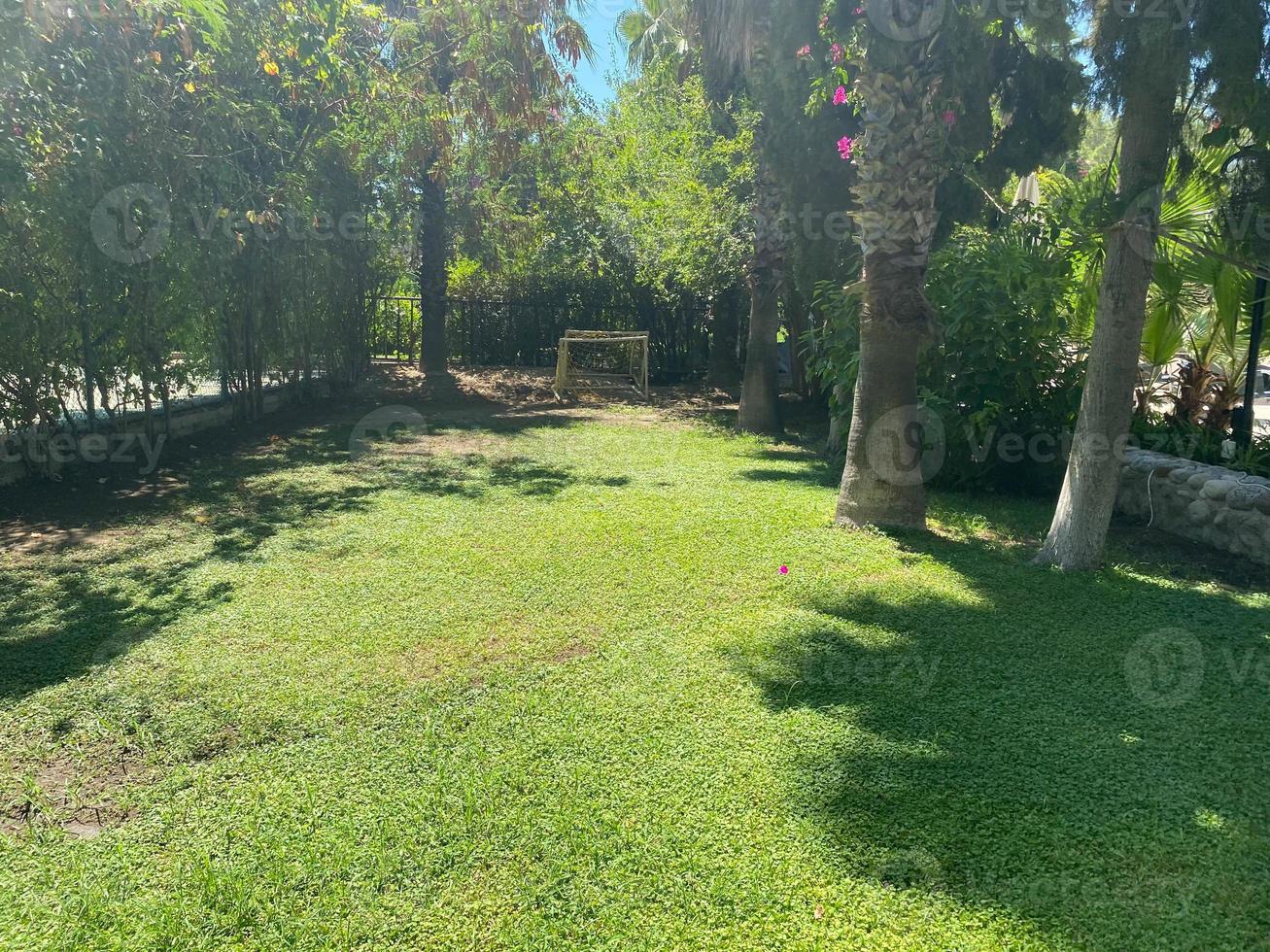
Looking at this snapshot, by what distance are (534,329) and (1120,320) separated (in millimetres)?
13992

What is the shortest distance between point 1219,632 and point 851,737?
8.02ft

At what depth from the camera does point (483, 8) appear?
12.4m

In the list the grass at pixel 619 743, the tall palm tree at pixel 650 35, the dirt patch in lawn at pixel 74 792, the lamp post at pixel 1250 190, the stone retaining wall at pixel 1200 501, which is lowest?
the dirt patch in lawn at pixel 74 792

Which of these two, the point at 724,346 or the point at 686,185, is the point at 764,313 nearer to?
the point at 686,185

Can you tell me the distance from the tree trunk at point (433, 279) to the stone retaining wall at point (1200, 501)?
12.3 metres

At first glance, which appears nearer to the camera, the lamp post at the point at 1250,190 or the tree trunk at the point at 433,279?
the lamp post at the point at 1250,190

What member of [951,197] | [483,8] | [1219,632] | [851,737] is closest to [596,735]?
[851,737]

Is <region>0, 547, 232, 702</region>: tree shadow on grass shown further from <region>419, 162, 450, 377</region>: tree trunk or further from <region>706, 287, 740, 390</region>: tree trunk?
<region>706, 287, 740, 390</region>: tree trunk

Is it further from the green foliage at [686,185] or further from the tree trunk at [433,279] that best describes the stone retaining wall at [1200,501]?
the tree trunk at [433,279]

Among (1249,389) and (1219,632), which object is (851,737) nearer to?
(1219,632)

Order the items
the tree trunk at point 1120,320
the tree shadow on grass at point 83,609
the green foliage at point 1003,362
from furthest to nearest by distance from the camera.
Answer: the green foliage at point 1003,362 < the tree trunk at point 1120,320 < the tree shadow on grass at point 83,609

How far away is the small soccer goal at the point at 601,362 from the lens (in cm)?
1472

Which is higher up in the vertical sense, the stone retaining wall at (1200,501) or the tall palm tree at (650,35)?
the tall palm tree at (650,35)

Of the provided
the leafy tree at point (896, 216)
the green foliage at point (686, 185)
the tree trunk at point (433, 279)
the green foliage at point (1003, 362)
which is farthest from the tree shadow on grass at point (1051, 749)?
the tree trunk at point (433, 279)
